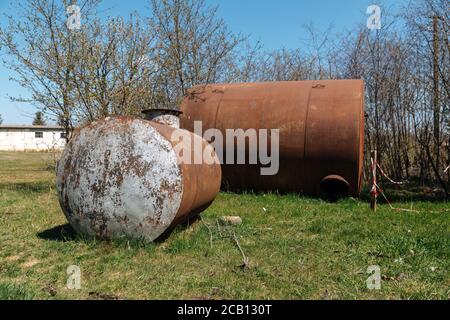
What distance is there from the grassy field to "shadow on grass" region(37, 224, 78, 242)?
0.01m

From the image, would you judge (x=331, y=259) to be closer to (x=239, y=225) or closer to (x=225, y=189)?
(x=239, y=225)

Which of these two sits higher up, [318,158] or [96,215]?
[318,158]

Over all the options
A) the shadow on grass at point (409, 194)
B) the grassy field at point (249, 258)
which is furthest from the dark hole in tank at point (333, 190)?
the grassy field at point (249, 258)

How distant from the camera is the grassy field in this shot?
335 centimetres

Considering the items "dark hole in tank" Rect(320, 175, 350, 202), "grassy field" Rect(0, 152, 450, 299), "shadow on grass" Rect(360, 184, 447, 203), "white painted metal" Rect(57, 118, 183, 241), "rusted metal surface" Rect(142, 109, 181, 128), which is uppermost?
"rusted metal surface" Rect(142, 109, 181, 128)

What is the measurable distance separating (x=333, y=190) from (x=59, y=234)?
5.23 metres

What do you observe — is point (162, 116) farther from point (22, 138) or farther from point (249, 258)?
point (22, 138)

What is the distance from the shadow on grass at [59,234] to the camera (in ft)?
16.0

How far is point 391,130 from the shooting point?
11.7 metres

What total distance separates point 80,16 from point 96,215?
7.32 m

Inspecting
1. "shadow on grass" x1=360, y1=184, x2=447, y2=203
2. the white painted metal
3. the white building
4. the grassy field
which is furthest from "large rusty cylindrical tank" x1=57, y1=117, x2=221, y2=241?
the white building

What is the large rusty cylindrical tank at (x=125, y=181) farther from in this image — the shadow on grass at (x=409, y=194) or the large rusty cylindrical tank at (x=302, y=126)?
the shadow on grass at (x=409, y=194)

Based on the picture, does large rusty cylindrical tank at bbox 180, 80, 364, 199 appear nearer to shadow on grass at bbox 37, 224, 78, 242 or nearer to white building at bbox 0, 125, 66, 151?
shadow on grass at bbox 37, 224, 78, 242

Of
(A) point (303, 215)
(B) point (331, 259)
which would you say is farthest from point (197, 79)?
(B) point (331, 259)
